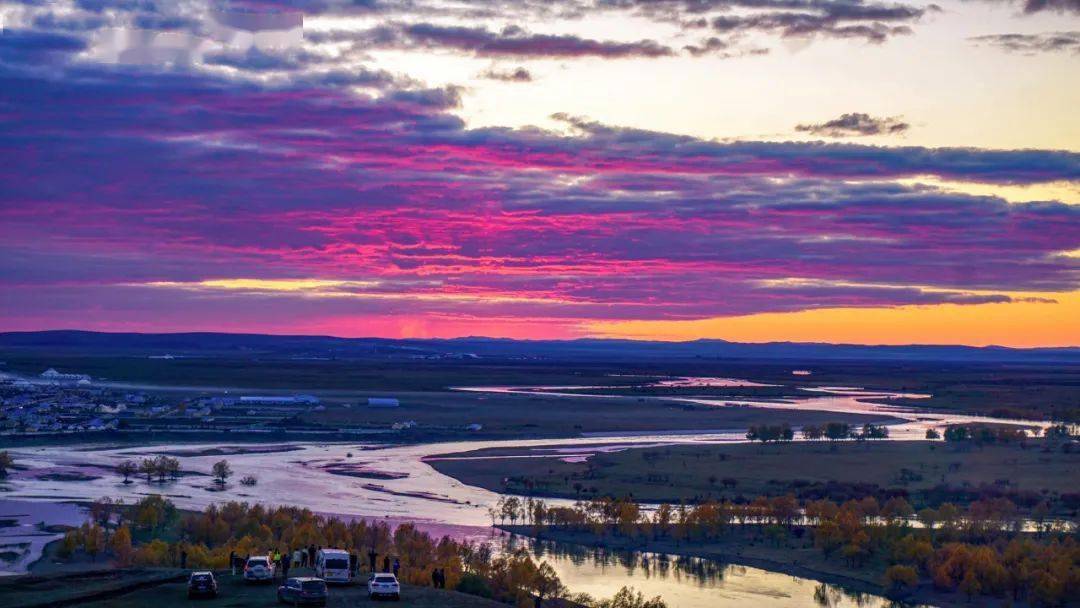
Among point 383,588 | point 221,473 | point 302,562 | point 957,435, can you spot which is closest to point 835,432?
point 957,435

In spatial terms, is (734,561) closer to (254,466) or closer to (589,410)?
(254,466)

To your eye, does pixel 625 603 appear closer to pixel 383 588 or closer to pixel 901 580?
pixel 383 588

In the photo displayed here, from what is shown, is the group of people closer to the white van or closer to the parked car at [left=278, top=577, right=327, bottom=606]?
the white van

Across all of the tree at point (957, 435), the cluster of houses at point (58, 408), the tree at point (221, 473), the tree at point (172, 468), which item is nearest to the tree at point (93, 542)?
the tree at point (221, 473)

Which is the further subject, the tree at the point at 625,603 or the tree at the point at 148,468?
the tree at the point at 148,468

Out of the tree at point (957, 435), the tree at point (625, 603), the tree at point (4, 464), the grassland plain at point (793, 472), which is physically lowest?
the tree at point (625, 603)

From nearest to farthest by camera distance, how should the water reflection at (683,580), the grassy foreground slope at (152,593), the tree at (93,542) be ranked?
the grassy foreground slope at (152,593) < the water reflection at (683,580) < the tree at (93,542)

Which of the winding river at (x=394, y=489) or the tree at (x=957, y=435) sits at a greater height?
the tree at (x=957, y=435)

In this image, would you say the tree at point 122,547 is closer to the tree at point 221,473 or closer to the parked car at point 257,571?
the parked car at point 257,571
